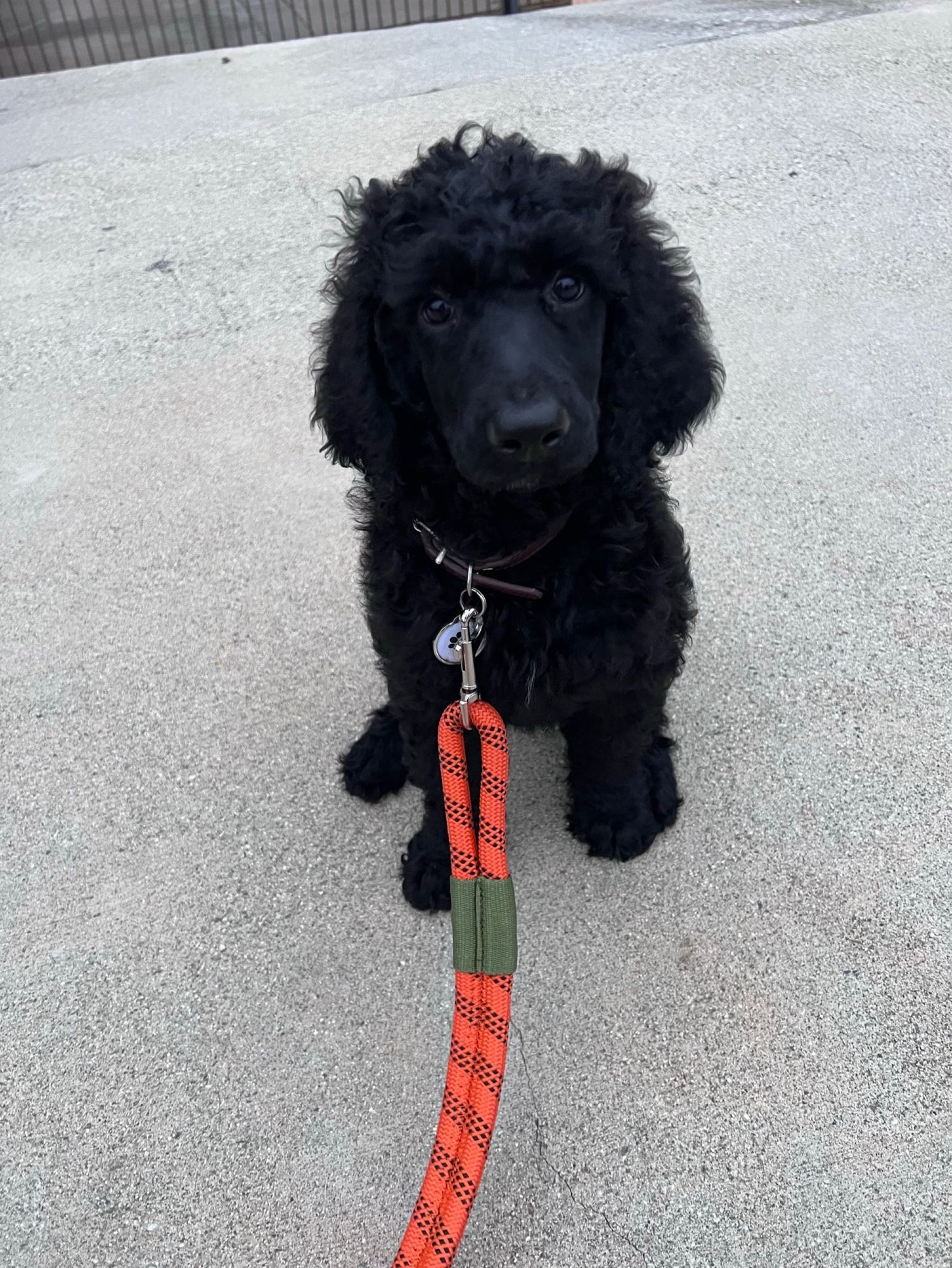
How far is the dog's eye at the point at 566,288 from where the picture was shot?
60.7 inches

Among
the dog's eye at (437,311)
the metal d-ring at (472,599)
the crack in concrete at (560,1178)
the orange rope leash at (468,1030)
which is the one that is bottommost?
the crack in concrete at (560,1178)

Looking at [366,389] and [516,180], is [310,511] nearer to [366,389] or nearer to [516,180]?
[366,389]

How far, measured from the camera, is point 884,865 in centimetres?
200

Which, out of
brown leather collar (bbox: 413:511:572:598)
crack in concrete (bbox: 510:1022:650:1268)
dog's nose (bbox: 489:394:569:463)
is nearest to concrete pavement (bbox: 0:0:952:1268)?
crack in concrete (bbox: 510:1022:650:1268)

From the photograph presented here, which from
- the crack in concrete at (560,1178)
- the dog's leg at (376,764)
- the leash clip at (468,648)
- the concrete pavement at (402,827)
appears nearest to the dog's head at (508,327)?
the leash clip at (468,648)

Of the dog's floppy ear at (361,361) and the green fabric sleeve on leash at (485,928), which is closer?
the green fabric sleeve on leash at (485,928)

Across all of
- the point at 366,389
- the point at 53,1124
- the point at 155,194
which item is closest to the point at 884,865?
the point at 366,389

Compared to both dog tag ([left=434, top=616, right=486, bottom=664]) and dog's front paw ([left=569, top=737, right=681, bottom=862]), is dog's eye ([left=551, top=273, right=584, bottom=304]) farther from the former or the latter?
dog's front paw ([left=569, top=737, right=681, bottom=862])

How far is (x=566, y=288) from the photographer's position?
1.55m

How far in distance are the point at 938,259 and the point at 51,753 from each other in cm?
335

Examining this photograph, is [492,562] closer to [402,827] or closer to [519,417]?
[519,417]

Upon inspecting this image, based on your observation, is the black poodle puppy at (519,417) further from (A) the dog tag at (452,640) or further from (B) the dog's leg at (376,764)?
(B) the dog's leg at (376,764)

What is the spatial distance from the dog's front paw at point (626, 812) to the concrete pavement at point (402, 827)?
5 centimetres

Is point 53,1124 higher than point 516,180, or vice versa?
point 516,180
